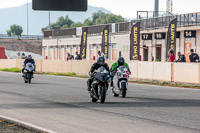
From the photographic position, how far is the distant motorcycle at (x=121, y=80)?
1747cm

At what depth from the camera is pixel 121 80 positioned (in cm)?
1747

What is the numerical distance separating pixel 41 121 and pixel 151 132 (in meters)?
2.67

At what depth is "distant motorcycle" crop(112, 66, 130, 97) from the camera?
57.3ft

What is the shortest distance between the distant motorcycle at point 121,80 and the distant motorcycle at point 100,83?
1.99 meters

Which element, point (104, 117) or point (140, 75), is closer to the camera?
point (104, 117)

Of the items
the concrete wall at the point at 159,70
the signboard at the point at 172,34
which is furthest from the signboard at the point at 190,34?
the concrete wall at the point at 159,70

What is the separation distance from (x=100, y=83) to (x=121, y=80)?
7.29 feet

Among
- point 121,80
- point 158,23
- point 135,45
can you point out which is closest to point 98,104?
point 121,80

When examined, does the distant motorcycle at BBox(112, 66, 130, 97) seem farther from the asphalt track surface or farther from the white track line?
the white track line

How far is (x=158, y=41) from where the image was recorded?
56375 mm

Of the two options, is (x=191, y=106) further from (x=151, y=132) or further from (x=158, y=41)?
(x=158, y=41)

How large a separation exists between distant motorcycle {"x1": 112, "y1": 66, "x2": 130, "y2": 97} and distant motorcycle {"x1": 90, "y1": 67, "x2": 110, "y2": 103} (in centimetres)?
199

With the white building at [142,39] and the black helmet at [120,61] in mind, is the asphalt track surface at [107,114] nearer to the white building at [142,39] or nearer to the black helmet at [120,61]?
the black helmet at [120,61]

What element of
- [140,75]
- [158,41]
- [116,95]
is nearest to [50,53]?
[158,41]
